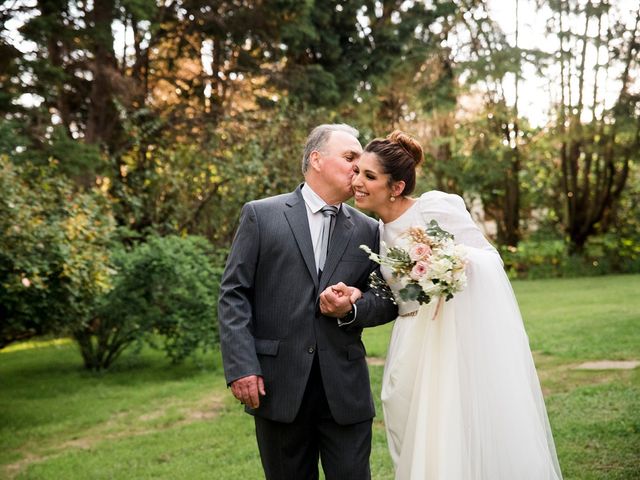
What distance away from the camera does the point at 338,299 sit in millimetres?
3312

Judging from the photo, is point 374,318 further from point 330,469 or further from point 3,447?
point 3,447

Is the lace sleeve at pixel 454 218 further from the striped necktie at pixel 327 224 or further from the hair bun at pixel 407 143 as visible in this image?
the striped necktie at pixel 327 224

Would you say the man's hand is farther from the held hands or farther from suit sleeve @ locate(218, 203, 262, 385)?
the held hands

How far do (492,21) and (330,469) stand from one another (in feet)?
68.5

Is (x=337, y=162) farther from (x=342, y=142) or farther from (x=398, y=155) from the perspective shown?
(x=398, y=155)

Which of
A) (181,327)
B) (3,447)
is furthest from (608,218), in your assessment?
(3,447)

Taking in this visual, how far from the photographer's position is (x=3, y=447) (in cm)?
728

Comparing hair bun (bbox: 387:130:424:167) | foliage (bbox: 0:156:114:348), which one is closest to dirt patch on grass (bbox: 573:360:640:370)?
foliage (bbox: 0:156:114:348)

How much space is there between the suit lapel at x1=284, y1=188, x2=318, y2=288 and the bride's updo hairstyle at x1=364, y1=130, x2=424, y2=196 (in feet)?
1.35

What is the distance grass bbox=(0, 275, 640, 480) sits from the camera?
6.07 meters

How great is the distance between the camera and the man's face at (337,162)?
3.62 meters

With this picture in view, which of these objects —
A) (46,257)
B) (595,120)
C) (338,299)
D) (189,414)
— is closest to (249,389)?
(338,299)

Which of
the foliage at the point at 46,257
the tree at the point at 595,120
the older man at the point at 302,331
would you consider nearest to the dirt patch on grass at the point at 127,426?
the foliage at the point at 46,257

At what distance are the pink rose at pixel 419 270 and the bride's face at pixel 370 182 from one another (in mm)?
431
